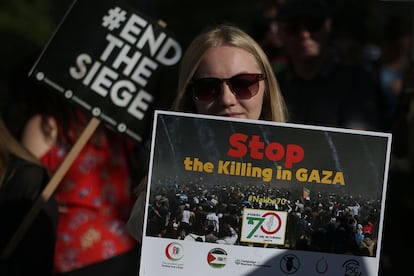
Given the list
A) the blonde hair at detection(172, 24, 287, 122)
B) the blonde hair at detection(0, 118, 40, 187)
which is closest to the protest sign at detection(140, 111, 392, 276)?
the blonde hair at detection(172, 24, 287, 122)

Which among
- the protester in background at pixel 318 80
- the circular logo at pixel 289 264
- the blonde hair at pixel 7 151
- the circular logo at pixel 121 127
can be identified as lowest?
the circular logo at pixel 289 264

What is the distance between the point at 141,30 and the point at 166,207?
1.54m

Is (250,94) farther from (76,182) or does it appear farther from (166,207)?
(76,182)

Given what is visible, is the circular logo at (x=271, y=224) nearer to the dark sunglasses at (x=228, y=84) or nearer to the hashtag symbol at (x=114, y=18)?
the dark sunglasses at (x=228, y=84)

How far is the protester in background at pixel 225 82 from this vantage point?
2.92 metres

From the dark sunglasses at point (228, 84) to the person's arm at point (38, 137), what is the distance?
157cm

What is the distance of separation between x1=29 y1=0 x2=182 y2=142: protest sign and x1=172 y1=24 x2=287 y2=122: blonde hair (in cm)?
90

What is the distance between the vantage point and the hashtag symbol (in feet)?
12.8

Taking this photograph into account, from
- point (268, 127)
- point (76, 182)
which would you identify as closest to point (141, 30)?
point (76, 182)

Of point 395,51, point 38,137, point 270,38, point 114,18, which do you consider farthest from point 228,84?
point 395,51

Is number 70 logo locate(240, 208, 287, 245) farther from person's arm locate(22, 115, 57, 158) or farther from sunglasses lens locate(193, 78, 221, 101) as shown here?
person's arm locate(22, 115, 57, 158)

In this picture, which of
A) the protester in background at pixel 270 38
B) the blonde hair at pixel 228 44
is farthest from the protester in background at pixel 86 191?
the protester in background at pixel 270 38

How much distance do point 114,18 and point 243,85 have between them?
1.15 meters

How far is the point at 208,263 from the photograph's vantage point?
256 centimetres
